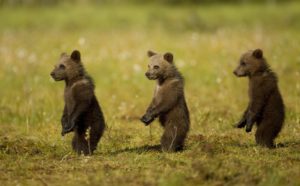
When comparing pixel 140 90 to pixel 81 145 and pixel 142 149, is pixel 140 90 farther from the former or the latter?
pixel 81 145

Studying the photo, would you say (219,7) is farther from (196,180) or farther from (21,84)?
(196,180)

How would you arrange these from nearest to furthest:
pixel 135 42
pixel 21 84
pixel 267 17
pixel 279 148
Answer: pixel 279 148 < pixel 21 84 < pixel 135 42 < pixel 267 17

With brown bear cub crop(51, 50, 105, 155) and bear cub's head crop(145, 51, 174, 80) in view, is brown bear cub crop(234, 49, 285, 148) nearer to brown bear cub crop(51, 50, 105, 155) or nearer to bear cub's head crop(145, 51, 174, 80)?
bear cub's head crop(145, 51, 174, 80)

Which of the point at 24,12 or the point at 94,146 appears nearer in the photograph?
the point at 94,146

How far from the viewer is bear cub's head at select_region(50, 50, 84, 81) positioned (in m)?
10.2

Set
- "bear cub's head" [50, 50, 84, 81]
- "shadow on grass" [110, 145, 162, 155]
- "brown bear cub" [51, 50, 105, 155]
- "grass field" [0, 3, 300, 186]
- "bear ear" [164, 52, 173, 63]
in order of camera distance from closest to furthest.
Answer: "grass field" [0, 3, 300, 186]
"brown bear cub" [51, 50, 105, 155]
"shadow on grass" [110, 145, 162, 155]
"bear cub's head" [50, 50, 84, 81]
"bear ear" [164, 52, 173, 63]

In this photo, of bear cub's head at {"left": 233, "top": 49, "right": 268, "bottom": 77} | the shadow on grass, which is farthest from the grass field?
bear cub's head at {"left": 233, "top": 49, "right": 268, "bottom": 77}

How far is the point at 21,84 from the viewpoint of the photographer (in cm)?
1658

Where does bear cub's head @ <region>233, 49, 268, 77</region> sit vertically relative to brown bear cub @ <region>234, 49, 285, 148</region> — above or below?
above

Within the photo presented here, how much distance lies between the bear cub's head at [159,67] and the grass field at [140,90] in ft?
3.13

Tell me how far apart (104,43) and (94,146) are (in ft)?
40.8

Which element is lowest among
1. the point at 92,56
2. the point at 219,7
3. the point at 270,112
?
the point at 270,112

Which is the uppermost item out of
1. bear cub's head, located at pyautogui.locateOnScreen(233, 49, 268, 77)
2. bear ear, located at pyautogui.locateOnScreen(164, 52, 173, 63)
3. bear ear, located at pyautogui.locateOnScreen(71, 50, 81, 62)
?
bear ear, located at pyautogui.locateOnScreen(71, 50, 81, 62)

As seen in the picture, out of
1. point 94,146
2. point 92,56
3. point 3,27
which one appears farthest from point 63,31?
point 94,146
